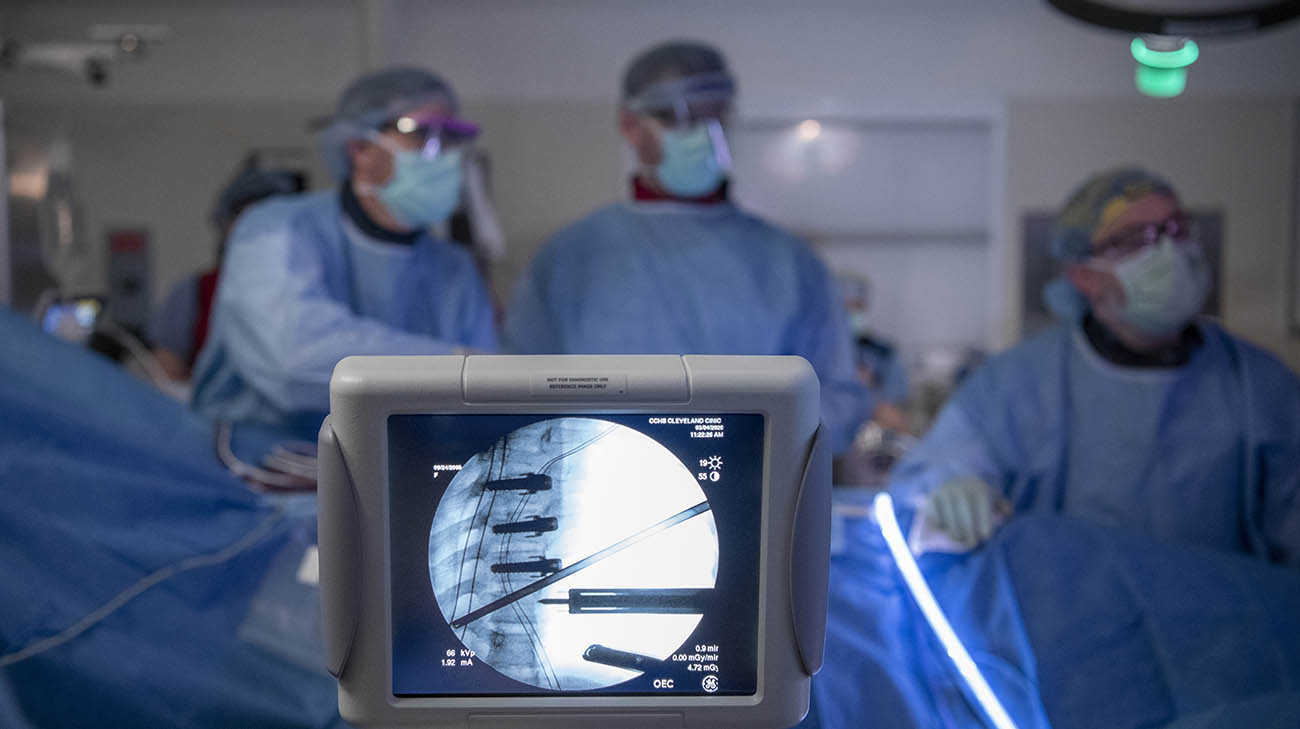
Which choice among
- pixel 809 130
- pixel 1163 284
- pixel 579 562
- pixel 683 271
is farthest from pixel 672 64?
pixel 809 130

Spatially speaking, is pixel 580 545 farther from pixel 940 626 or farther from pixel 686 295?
pixel 686 295

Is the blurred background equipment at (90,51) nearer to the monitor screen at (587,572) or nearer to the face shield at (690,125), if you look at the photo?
the face shield at (690,125)

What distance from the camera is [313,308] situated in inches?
67.0

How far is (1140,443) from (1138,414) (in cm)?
5

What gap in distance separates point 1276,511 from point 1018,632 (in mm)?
769

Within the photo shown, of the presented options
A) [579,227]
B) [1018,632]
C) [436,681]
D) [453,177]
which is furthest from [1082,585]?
[453,177]

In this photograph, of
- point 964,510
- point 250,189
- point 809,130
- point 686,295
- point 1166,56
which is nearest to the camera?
point 964,510

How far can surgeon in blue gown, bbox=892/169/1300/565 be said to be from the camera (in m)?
1.62

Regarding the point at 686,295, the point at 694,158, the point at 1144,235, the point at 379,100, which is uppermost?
the point at 379,100

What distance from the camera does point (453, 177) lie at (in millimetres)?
1931

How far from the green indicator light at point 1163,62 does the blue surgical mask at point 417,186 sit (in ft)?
3.95

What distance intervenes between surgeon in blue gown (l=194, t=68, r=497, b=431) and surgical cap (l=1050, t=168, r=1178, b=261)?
1125mm

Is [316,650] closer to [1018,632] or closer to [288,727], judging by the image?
[288,727]

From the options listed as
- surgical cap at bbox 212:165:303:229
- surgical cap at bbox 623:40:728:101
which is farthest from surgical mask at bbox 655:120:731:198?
surgical cap at bbox 212:165:303:229
